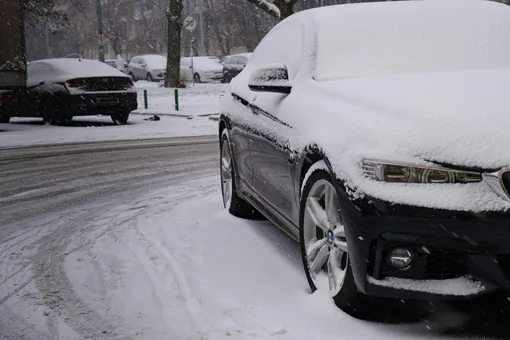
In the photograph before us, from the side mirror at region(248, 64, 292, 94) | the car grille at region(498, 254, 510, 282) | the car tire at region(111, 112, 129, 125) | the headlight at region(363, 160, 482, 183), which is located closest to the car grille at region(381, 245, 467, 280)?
the car grille at region(498, 254, 510, 282)

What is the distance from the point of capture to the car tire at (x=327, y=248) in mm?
3357

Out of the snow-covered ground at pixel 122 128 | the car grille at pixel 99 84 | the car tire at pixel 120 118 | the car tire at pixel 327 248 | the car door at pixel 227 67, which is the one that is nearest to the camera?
the car tire at pixel 327 248

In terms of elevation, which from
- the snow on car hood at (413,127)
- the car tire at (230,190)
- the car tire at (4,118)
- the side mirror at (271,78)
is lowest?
the car tire at (4,118)

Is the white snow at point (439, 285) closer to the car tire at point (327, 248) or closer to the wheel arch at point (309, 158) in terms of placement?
the car tire at point (327, 248)

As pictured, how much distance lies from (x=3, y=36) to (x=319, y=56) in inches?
490

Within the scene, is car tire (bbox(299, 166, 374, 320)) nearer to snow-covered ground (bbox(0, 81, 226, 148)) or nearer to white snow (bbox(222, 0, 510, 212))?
white snow (bbox(222, 0, 510, 212))

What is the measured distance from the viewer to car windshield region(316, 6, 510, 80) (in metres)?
4.33

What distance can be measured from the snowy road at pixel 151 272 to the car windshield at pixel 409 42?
4.56 feet

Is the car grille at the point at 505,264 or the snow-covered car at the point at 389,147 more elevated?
the snow-covered car at the point at 389,147

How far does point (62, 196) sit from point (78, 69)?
922cm

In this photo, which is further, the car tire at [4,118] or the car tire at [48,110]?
the car tire at [4,118]

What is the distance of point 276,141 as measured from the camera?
4.25 metres

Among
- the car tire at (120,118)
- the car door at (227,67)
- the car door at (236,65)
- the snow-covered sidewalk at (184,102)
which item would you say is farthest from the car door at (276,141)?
the car door at (227,67)

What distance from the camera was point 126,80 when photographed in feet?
52.4
